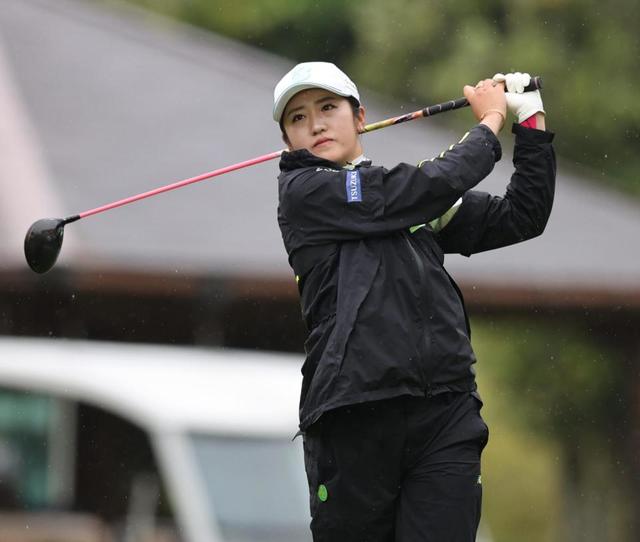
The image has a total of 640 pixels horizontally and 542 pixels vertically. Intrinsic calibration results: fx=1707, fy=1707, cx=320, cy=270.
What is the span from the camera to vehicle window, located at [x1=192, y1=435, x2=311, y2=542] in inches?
406

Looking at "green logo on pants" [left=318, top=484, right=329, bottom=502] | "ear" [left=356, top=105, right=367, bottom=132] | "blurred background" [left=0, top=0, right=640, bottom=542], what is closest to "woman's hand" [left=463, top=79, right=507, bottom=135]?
"ear" [left=356, top=105, right=367, bottom=132]

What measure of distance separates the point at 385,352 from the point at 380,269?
0.23 metres

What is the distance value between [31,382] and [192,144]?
3.85 m

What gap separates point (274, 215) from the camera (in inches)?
567

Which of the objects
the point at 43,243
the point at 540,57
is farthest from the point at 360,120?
the point at 540,57

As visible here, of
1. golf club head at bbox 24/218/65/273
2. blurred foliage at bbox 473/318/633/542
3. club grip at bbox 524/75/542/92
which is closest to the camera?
club grip at bbox 524/75/542/92

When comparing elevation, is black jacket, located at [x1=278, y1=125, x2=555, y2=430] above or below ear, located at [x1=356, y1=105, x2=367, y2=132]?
below

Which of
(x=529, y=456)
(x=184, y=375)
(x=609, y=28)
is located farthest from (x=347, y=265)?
(x=609, y=28)

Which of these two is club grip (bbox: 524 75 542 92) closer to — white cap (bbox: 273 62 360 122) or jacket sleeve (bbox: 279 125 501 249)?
jacket sleeve (bbox: 279 125 501 249)

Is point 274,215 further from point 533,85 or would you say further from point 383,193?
point 383,193

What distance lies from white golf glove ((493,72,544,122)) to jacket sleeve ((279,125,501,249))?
0.60ft

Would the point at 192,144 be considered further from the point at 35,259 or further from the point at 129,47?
the point at 35,259

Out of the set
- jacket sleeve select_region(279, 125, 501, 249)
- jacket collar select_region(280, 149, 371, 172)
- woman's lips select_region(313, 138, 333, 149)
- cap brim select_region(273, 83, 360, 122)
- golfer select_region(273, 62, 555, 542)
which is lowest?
golfer select_region(273, 62, 555, 542)

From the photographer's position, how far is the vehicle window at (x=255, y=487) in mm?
10312
